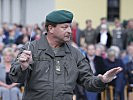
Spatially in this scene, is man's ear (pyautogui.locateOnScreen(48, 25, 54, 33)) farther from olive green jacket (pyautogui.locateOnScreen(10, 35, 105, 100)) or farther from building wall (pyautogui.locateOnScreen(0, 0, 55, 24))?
building wall (pyautogui.locateOnScreen(0, 0, 55, 24))

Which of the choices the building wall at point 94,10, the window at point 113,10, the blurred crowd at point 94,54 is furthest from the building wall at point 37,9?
the window at point 113,10

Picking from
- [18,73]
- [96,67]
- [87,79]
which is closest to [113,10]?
[96,67]

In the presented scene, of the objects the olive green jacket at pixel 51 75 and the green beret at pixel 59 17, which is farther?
the green beret at pixel 59 17

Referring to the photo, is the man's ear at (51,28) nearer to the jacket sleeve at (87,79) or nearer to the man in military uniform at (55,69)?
the man in military uniform at (55,69)

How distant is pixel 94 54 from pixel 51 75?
748 centimetres

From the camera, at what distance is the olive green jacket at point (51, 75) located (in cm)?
569

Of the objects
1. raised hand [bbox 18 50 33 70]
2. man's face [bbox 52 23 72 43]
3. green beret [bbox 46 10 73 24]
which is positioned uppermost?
green beret [bbox 46 10 73 24]

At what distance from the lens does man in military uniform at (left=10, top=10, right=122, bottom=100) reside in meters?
5.68

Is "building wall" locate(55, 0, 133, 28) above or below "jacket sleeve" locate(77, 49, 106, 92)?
below

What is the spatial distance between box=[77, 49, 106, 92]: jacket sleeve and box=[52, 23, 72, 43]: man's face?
0.99ft

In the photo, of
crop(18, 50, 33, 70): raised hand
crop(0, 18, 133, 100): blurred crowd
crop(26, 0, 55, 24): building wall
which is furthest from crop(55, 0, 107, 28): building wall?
crop(18, 50, 33, 70): raised hand

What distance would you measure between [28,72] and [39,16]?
48.0 ft

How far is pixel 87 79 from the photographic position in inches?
232

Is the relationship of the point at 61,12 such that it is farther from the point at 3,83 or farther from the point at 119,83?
the point at 119,83
